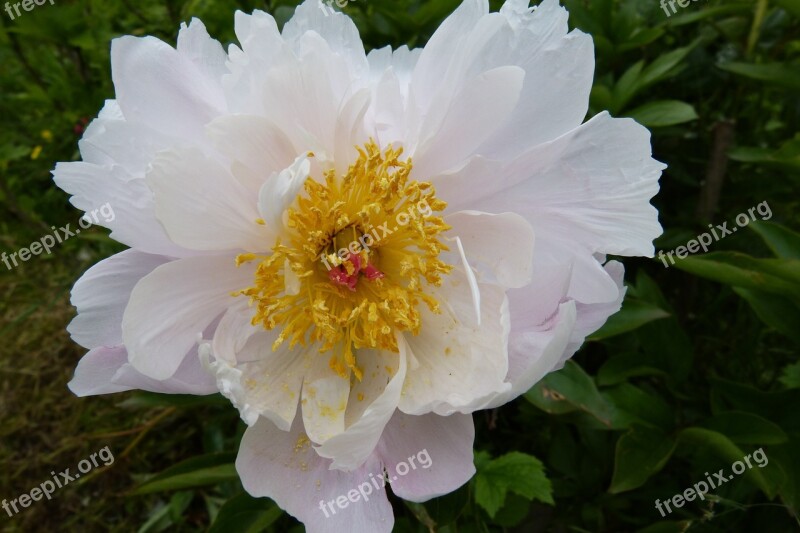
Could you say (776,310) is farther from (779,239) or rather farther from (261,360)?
(261,360)

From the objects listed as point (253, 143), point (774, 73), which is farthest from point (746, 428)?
point (253, 143)

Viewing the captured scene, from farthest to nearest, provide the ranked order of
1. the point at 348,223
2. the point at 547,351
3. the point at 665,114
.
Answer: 1. the point at 665,114
2. the point at 348,223
3. the point at 547,351

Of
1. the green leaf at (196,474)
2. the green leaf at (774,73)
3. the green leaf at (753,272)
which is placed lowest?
the green leaf at (196,474)

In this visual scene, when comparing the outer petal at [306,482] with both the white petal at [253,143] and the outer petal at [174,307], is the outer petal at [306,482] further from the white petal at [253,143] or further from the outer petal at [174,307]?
the white petal at [253,143]

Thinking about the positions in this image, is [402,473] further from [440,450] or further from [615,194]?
[615,194]

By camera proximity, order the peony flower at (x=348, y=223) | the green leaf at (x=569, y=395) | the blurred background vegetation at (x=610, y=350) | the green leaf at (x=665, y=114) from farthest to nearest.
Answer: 1. the green leaf at (x=665, y=114)
2. the blurred background vegetation at (x=610, y=350)
3. the green leaf at (x=569, y=395)
4. the peony flower at (x=348, y=223)

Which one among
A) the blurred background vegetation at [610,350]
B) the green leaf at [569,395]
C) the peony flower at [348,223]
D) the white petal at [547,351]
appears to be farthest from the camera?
the blurred background vegetation at [610,350]

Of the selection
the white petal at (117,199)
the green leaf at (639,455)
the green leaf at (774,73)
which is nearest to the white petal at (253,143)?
the white petal at (117,199)
